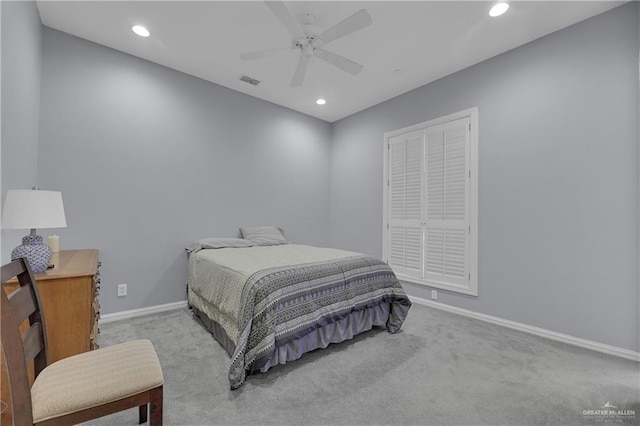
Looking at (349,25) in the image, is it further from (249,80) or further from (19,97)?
(19,97)

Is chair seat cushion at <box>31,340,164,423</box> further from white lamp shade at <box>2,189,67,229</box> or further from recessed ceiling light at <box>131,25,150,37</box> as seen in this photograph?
recessed ceiling light at <box>131,25,150,37</box>

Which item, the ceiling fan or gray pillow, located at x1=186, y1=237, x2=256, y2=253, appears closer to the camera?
the ceiling fan

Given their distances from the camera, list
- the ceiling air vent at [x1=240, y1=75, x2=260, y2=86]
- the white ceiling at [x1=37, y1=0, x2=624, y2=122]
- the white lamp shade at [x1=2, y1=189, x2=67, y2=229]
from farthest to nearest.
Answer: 1. the ceiling air vent at [x1=240, y1=75, x2=260, y2=86]
2. the white ceiling at [x1=37, y1=0, x2=624, y2=122]
3. the white lamp shade at [x1=2, y1=189, x2=67, y2=229]

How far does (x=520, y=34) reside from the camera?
9.14 feet

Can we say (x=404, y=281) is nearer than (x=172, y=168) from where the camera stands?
No

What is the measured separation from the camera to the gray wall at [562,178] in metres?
2.37

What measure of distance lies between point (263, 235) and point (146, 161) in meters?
1.72

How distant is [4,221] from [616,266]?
4.36 meters

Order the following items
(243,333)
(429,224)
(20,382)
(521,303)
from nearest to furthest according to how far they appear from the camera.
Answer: (20,382), (243,333), (521,303), (429,224)

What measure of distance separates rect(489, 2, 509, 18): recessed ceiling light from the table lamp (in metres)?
3.62

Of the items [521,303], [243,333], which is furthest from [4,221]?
[521,303]

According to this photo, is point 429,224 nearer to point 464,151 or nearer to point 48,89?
point 464,151

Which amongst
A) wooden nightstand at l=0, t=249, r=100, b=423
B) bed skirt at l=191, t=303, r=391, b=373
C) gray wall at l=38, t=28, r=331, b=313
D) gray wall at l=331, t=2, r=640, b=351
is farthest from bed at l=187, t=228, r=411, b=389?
gray wall at l=331, t=2, r=640, b=351

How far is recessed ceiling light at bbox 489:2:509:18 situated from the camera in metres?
2.38
